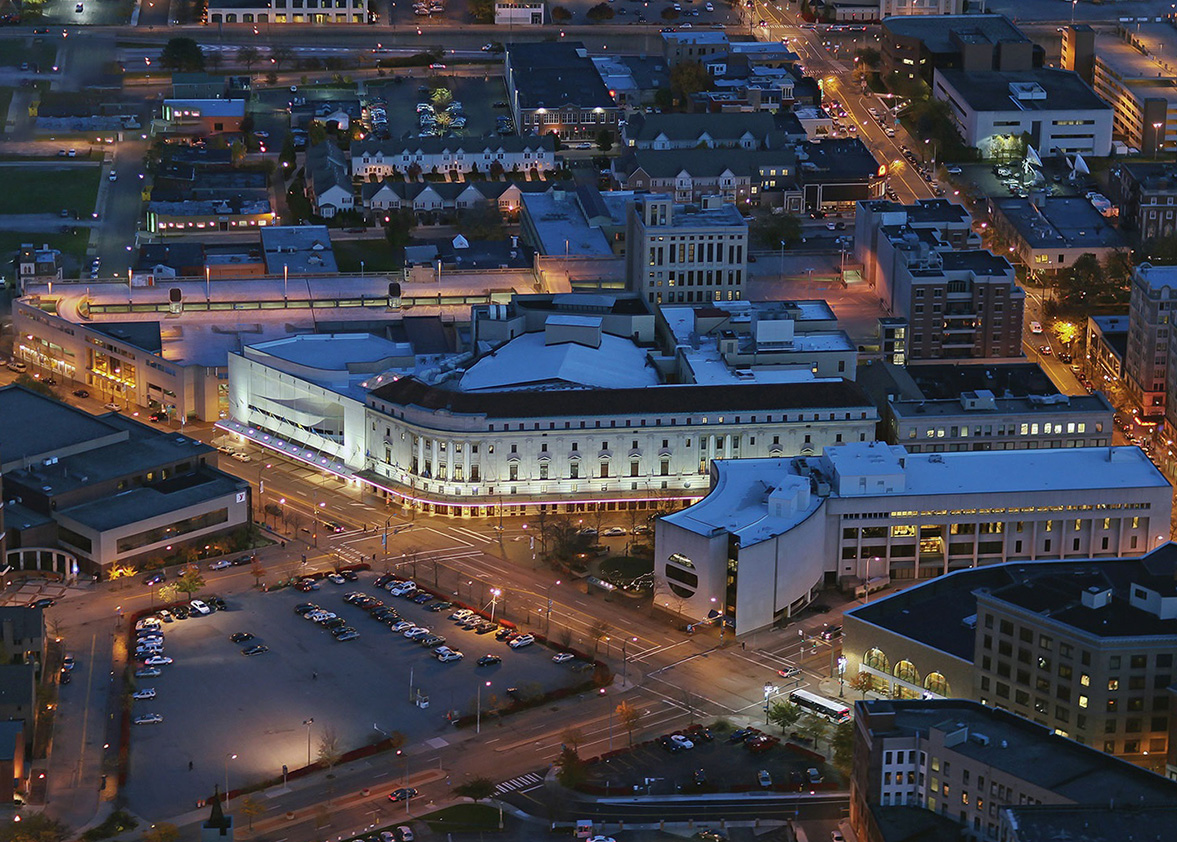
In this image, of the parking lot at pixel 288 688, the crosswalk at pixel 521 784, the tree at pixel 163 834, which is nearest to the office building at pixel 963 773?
the crosswalk at pixel 521 784

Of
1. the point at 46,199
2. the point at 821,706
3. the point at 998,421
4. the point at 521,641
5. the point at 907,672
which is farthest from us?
the point at 46,199

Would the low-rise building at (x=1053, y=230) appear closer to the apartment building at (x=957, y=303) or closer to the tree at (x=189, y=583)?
the apartment building at (x=957, y=303)

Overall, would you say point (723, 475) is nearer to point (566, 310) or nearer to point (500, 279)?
point (566, 310)

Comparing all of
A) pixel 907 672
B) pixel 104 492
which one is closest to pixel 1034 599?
pixel 907 672

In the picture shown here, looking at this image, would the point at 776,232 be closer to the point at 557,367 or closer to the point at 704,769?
the point at 557,367

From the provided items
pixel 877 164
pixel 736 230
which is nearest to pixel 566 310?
pixel 736 230

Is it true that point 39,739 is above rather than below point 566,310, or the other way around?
below

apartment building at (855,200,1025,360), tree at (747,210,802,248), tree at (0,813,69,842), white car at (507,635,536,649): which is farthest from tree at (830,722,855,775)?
tree at (747,210,802,248)
